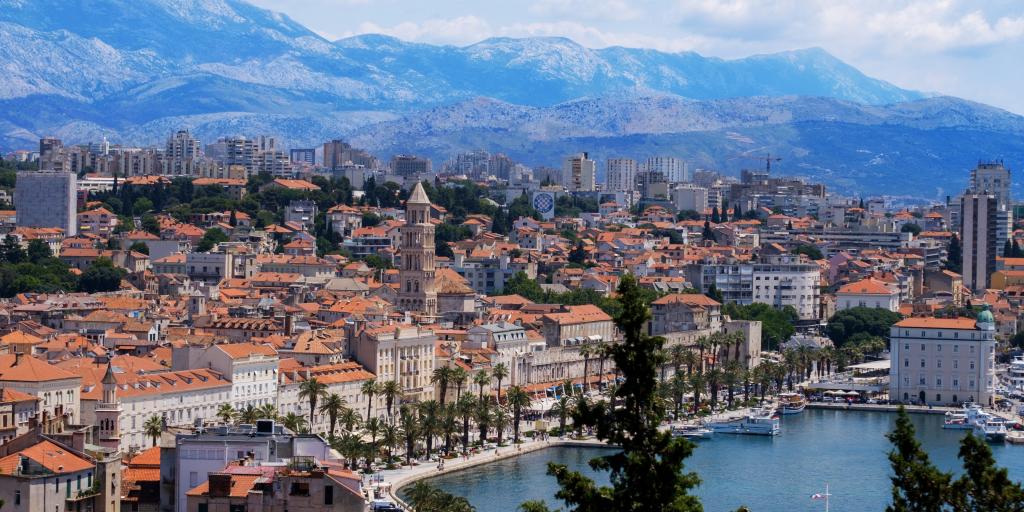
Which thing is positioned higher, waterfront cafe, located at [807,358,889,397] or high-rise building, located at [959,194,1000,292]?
high-rise building, located at [959,194,1000,292]

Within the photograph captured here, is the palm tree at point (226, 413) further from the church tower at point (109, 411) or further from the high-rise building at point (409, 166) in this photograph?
the high-rise building at point (409, 166)

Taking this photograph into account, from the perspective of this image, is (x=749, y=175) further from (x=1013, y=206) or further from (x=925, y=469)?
(x=925, y=469)

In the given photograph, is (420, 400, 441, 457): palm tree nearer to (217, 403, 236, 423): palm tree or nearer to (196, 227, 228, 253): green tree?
(217, 403, 236, 423): palm tree

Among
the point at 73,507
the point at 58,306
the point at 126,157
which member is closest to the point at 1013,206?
the point at 126,157

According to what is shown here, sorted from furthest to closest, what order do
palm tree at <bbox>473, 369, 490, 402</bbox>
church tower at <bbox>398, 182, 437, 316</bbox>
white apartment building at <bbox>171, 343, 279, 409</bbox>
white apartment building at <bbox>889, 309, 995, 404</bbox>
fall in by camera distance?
church tower at <bbox>398, 182, 437, 316</bbox>
white apartment building at <bbox>889, 309, 995, 404</bbox>
palm tree at <bbox>473, 369, 490, 402</bbox>
white apartment building at <bbox>171, 343, 279, 409</bbox>

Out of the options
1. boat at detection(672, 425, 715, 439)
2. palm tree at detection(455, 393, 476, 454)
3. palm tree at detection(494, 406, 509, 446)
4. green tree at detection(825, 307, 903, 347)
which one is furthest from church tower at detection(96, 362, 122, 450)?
green tree at detection(825, 307, 903, 347)

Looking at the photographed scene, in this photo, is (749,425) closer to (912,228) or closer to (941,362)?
(941,362)

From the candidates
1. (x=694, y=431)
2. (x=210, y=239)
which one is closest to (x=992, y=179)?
(x=210, y=239)
